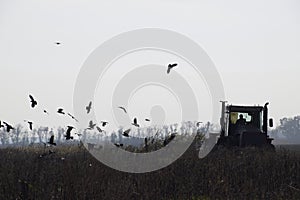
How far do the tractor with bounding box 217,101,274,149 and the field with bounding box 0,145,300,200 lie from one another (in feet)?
19.1

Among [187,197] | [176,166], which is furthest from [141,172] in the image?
[187,197]

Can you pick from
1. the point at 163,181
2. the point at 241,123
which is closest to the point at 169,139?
the point at 241,123

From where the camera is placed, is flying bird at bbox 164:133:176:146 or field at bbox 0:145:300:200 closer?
field at bbox 0:145:300:200

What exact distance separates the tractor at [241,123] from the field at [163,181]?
5.82 meters

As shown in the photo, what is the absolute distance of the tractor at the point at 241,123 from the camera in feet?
64.0

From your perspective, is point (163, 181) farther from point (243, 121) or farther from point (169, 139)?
point (243, 121)

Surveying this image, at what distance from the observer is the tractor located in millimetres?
19500

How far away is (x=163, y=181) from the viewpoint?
10.2 meters

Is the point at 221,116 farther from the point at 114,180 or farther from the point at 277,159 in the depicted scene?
the point at 114,180

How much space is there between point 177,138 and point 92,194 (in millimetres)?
10791

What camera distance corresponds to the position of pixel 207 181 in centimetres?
1051

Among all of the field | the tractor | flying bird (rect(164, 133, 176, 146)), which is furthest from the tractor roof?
the field

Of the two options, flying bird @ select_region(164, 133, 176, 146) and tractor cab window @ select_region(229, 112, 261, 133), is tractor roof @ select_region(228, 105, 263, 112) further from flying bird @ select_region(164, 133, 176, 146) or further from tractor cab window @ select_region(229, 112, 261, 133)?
flying bird @ select_region(164, 133, 176, 146)

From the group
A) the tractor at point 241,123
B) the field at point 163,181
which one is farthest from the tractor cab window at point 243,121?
the field at point 163,181
